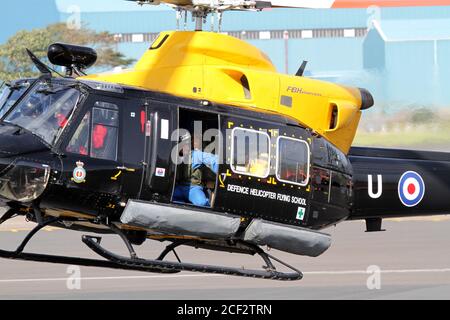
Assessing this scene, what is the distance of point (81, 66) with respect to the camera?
1115 centimetres

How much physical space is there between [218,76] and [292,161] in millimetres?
1234

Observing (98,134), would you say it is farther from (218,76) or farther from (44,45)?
(44,45)

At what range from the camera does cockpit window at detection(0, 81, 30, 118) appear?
420 inches

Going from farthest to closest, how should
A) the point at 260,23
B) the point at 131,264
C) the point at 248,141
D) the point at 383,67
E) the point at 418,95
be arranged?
the point at 260,23 < the point at 383,67 < the point at 418,95 < the point at 248,141 < the point at 131,264

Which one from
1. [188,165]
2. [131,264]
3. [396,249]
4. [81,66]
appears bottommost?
[396,249]

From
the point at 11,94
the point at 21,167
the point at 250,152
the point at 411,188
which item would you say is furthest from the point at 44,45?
the point at 21,167

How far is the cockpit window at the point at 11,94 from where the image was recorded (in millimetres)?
10680

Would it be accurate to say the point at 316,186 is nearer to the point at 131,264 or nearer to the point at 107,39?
the point at 131,264

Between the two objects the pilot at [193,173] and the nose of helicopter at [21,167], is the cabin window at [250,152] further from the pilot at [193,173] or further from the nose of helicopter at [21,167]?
the nose of helicopter at [21,167]

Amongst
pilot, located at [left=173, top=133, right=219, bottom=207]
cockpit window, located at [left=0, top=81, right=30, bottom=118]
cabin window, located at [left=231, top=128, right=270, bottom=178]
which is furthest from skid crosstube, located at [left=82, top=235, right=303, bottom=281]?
cockpit window, located at [left=0, top=81, right=30, bottom=118]

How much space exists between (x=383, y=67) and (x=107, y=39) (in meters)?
10.4

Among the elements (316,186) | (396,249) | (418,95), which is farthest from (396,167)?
(418,95)

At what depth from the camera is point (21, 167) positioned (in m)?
10.1

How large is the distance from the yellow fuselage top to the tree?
20350 mm
